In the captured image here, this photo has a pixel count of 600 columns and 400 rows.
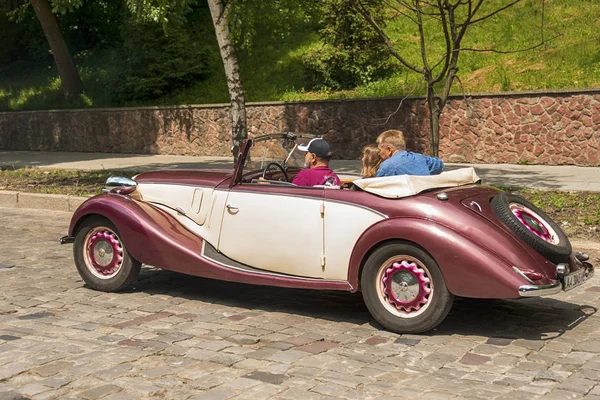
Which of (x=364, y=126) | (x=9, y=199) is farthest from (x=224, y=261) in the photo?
(x=364, y=126)

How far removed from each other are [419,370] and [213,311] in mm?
2171

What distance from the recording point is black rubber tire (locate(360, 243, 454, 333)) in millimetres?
6391

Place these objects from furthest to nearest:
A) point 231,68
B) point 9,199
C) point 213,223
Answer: point 231,68 < point 9,199 < point 213,223

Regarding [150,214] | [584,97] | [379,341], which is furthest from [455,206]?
[584,97]

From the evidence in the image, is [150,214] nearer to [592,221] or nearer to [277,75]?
[592,221]

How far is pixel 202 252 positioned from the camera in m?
7.46

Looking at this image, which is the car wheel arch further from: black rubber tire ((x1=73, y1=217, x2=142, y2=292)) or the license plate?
black rubber tire ((x1=73, y1=217, x2=142, y2=292))

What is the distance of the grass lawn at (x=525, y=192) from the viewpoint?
33.7 feet

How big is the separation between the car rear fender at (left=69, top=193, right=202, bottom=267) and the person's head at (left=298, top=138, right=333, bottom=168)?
1.10 m

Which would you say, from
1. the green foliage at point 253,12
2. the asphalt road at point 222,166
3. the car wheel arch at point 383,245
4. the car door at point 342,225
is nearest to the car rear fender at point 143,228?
the car door at point 342,225

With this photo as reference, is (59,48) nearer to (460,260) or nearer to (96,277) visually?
(96,277)

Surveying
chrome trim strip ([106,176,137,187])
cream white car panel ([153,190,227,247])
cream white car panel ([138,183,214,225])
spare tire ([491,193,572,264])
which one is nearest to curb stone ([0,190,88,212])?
chrome trim strip ([106,176,137,187])

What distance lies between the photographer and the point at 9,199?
14344 mm

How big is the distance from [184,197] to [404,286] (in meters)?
2.18
